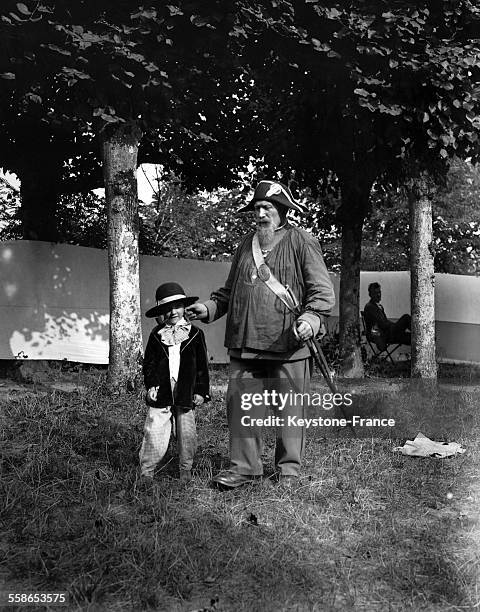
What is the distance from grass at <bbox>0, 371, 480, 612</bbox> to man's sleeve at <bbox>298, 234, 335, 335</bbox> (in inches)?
44.7

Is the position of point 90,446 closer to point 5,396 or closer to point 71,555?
point 71,555

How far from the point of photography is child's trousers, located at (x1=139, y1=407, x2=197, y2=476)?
17.4ft

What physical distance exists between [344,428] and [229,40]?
4.62m

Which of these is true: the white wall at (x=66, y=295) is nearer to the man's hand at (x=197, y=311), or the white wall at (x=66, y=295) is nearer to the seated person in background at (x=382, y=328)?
the seated person in background at (x=382, y=328)

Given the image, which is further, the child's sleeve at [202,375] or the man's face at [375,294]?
the man's face at [375,294]

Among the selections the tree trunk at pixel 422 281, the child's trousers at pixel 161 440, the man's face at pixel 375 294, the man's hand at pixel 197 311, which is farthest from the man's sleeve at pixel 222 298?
the man's face at pixel 375 294

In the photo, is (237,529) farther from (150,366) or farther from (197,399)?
(150,366)

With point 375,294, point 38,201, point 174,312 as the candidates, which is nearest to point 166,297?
point 174,312

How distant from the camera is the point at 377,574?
3.67m

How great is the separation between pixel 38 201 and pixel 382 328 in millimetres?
6714

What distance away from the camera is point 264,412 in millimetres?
5078

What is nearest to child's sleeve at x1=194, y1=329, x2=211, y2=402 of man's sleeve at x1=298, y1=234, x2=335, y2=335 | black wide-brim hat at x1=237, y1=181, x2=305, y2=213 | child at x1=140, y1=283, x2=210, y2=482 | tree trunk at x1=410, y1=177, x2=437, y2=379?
child at x1=140, y1=283, x2=210, y2=482

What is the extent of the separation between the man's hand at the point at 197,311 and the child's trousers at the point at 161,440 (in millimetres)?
662

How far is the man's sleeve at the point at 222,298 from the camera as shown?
532cm
